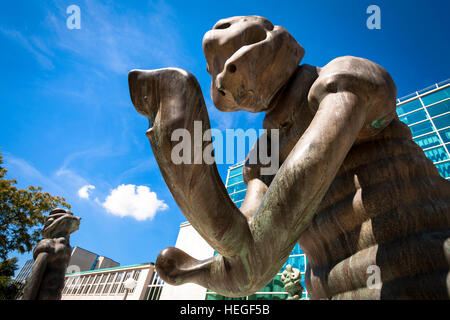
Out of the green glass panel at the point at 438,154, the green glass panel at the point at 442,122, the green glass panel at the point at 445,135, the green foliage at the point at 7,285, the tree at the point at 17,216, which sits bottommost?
the green foliage at the point at 7,285

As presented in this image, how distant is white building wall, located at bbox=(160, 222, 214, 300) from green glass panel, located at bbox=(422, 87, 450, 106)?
62.5 ft

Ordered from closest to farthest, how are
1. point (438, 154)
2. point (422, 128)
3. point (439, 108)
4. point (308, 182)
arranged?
point (308, 182), point (438, 154), point (439, 108), point (422, 128)

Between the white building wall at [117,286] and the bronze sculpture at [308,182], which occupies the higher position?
the white building wall at [117,286]

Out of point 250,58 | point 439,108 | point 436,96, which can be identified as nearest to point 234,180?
point 439,108

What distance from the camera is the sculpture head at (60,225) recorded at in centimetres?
758

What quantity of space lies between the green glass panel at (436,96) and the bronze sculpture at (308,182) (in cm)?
2274

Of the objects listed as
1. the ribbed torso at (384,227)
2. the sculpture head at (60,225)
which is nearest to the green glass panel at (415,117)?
the sculpture head at (60,225)

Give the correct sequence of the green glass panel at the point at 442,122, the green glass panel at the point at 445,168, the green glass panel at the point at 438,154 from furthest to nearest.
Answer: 1. the green glass panel at the point at 442,122
2. the green glass panel at the point at 438,154
3. the green glass panel at the point at 445,168

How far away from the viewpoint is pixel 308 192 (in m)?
0.75

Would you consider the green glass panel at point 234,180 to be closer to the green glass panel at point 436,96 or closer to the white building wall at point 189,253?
the white building wall at point 189,253

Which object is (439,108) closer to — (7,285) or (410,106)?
(410,106)

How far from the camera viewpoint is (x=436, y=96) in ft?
62.3

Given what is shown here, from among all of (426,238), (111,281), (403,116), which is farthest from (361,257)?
(111,281)

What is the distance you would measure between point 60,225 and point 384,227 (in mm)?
8614
